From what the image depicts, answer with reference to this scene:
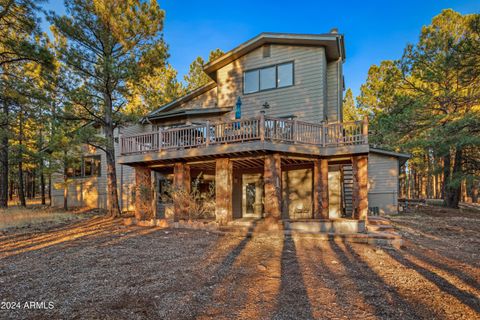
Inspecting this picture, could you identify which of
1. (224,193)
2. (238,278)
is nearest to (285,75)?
(224,193)

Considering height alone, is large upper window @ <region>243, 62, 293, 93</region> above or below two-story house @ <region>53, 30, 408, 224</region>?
above

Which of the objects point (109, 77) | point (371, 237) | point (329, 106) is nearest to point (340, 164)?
point (329, 106)

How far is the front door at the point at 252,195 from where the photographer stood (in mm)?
13172

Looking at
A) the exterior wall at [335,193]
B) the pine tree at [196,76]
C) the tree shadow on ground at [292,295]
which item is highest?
the pine tree at [196,76]

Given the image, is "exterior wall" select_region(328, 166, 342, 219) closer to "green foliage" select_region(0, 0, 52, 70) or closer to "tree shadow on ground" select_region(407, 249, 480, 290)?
"tree shadow on ground" select_region(407, 249, 480, 290)

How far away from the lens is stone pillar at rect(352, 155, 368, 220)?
9516 mm

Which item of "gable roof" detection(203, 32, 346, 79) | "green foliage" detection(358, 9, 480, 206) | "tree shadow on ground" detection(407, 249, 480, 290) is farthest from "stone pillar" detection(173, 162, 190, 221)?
"green foliage" detection(358, 9, 480, 206)

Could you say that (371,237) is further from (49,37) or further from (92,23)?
(49,37)

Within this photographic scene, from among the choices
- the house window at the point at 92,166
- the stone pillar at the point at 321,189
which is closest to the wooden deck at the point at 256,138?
the stone pillar at the point at 321,189

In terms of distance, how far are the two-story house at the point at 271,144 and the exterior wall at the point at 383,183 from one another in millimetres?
55

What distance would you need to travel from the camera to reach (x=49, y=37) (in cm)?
1409

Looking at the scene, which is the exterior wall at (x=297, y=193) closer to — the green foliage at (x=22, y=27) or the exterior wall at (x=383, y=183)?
the exterior wall at (x=383, y=183)

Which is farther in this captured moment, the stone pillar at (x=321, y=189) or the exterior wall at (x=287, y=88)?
the exterior wall at (x=287, y=88)

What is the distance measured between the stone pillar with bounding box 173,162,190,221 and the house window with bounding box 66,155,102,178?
11.4m
